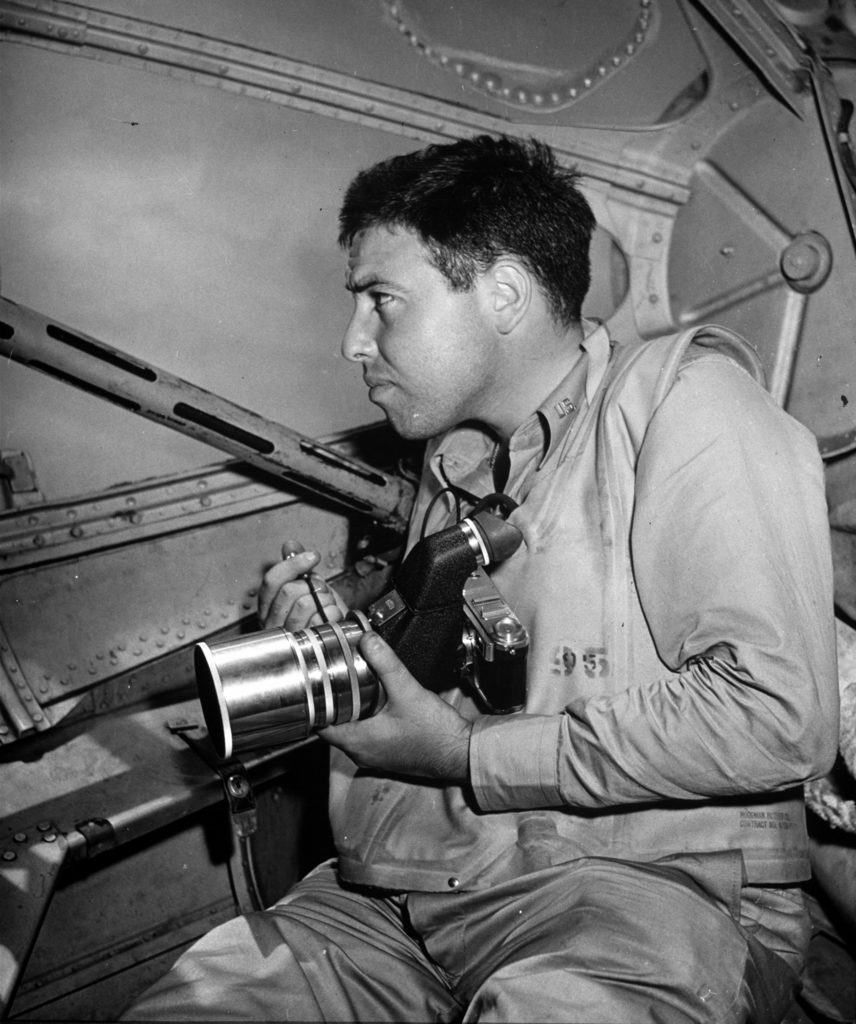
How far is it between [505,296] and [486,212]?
0.15 metres

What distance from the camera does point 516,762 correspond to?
117 cm

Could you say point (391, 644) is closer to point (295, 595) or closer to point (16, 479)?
point (295, 595)

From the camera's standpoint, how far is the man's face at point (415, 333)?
1459 millimetres

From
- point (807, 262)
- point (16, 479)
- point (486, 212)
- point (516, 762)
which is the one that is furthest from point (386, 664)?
point (807, 262)

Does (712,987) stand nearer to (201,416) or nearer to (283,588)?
(283,588)

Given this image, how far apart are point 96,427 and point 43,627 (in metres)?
0.44

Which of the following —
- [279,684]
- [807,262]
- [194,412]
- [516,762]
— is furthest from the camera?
[807,262]

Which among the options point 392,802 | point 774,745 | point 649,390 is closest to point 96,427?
point 392,802

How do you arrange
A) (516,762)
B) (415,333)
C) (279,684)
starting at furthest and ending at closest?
1. (415,333)
2. (516,762)
3. (279,684)

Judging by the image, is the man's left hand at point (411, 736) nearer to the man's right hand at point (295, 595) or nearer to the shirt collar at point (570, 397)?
the man's right hand at point (295, 595)

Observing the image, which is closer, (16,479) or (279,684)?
(279,684)

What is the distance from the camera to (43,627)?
1.86 m

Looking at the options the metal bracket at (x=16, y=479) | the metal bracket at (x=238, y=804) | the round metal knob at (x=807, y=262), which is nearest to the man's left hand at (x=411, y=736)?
the metal bracket at (x=238, y=804)

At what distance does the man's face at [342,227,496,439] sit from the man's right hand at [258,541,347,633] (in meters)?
0.32
